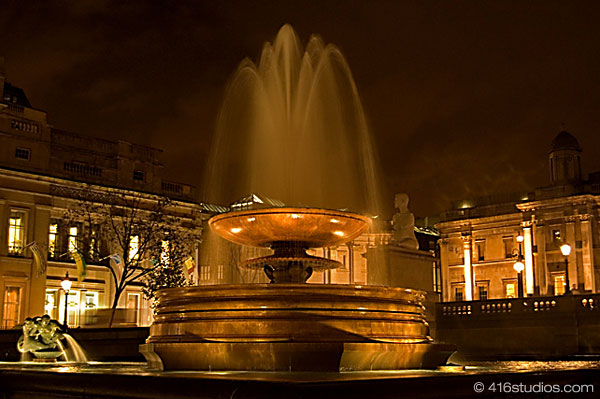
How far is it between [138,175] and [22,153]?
8.15 metres

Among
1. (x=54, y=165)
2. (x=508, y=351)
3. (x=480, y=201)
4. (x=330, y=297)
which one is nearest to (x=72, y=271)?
(x=54, y=165)

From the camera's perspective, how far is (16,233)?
41875 mm

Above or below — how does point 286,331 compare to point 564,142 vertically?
below

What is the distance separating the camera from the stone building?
41.0m

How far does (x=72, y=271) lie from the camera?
4362 cm

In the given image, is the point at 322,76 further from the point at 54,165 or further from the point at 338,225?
the point at 54,165

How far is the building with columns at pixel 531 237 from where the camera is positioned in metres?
61.1

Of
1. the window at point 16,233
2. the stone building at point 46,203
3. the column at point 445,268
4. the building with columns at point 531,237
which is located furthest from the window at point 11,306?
the column at point 445,268

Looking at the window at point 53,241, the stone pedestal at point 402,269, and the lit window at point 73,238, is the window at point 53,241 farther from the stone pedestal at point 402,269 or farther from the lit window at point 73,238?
the stone pedestal at point 402,269

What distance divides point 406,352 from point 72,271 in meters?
36.4

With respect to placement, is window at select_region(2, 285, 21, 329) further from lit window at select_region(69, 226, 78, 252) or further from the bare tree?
the bare tree

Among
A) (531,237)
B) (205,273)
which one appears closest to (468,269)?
(531,237)

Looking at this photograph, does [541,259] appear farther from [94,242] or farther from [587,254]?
[94,242]

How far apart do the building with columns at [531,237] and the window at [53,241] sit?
34849 mm
